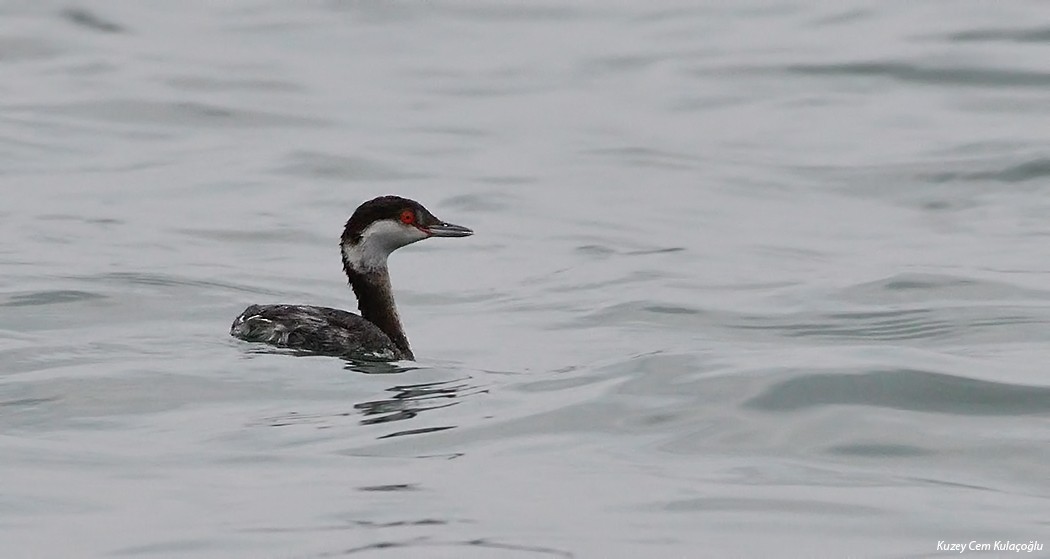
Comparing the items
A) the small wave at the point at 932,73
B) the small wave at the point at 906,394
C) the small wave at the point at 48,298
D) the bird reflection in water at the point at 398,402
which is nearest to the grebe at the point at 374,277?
the bird reflection in water at the point at 398,402

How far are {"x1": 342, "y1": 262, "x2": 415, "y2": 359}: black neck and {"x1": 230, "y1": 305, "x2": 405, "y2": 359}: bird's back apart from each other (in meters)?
0.48

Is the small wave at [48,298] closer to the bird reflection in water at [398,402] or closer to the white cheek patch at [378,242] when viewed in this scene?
the white cheek patch at [378,242]

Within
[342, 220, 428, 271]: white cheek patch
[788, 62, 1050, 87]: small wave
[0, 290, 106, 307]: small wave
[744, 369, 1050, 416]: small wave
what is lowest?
[744, 369, 1050, 416]: small wave

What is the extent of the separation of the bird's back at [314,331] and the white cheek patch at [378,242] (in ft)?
1.90

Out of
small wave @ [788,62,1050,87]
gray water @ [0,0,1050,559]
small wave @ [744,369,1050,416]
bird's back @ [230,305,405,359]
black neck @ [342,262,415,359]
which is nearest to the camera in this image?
gray water @ [0,0,1050,559]

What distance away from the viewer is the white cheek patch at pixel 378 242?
1217 centimetres

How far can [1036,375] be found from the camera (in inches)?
429

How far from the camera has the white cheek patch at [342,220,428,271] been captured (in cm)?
1217

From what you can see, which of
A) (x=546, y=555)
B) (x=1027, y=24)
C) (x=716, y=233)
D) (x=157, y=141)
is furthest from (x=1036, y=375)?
(x=1027, y=24)

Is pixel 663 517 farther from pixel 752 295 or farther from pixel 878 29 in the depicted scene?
pixel 878 29

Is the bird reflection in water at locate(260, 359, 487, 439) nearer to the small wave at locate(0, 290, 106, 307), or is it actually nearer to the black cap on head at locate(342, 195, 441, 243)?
the black cap on head at locate(342, 195, 441, 243)

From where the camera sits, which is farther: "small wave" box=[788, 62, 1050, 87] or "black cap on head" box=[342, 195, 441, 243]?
"small wave" box=[788, 62, 1050, 87]

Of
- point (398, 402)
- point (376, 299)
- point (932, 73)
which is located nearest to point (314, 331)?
point (376, 299)

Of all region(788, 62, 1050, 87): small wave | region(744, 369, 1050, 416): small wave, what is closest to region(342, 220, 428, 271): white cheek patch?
region(744, 369, 1050, 416): small wave
